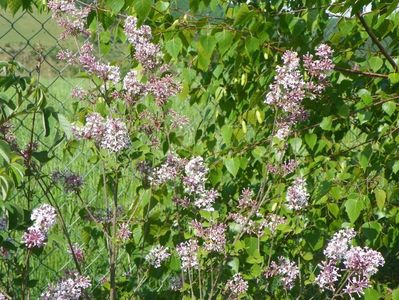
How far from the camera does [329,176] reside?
2.38 m

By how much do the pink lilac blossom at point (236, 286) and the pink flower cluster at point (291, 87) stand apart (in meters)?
0.45

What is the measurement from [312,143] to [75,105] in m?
0.77

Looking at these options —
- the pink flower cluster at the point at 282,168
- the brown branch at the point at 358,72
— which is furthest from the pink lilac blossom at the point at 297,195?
the brown branch at the point at 358,72

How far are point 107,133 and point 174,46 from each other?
0.38 meters

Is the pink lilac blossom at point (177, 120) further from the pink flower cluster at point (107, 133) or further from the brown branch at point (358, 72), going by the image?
the brown branch at point (358, 72)

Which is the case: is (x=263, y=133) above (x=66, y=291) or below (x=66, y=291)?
above

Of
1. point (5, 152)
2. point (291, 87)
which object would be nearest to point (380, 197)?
point (291, 87)

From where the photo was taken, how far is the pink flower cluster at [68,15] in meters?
2.04

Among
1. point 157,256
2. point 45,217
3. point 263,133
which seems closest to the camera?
Answer: point 45,217

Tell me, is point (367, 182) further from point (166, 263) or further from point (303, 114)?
point (166, 263)

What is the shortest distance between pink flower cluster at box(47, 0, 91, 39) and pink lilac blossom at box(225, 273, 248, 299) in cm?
85

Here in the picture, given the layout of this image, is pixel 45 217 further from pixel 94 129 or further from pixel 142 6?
pixel 142 6

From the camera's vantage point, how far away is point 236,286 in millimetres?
2180

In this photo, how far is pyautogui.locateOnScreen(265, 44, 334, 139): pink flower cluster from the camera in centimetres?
191
